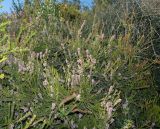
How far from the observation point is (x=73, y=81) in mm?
4781

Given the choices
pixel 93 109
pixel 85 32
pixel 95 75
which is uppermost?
pixel 85 32

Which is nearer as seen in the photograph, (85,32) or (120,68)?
(120,68)

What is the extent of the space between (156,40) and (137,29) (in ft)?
1.34

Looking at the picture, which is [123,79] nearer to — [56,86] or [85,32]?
[56,86]

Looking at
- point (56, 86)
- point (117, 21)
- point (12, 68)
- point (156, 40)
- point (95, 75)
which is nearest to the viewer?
point (56, 86)

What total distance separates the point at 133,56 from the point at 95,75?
1119 millimetres

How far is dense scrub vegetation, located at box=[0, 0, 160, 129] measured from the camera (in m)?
4.63

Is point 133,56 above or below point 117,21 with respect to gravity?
below

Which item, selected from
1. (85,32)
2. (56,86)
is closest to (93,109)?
(56,86)

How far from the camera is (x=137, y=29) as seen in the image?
27.7 feet

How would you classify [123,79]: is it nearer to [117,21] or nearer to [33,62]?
[33,62]

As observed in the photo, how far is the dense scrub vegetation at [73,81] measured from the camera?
4633mm

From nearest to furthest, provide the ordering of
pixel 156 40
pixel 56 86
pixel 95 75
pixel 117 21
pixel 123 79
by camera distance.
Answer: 1. pixel 56 86
2. pixel 95 75
3. pixel 123 79
4. pixel 156 40
5. pixel 117 21

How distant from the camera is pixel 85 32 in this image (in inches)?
331
